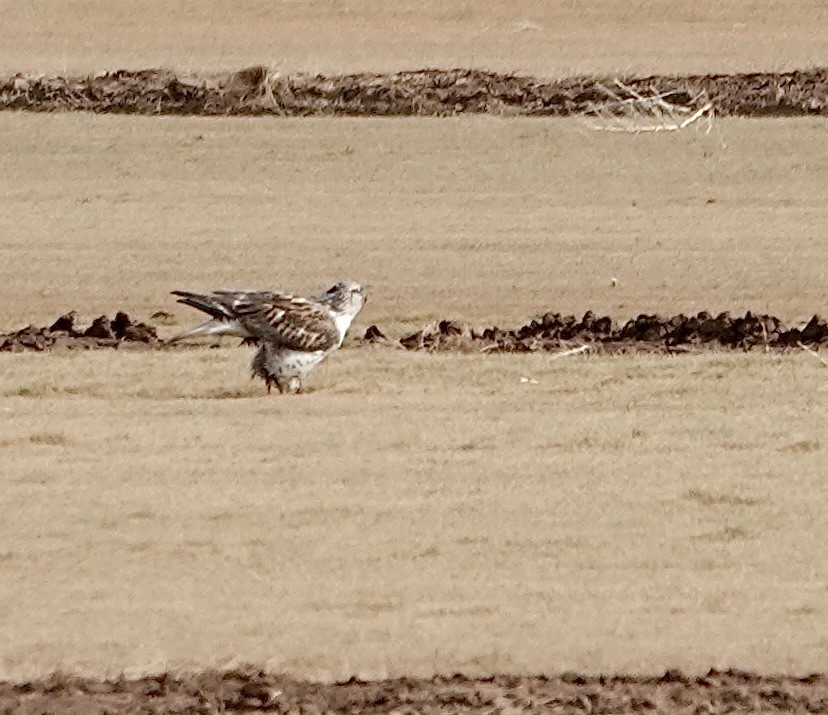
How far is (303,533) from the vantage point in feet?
30.9

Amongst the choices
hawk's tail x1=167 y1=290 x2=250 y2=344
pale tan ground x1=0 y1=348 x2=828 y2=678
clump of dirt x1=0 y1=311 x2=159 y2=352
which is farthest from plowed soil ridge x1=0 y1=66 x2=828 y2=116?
hawk's tail x1=167 y1=290 x2=250 y2=344

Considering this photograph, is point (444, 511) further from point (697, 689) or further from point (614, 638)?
point (697, 689)

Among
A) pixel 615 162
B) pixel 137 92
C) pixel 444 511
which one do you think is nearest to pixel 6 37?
pixel 137 92

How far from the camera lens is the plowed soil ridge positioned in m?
21.0

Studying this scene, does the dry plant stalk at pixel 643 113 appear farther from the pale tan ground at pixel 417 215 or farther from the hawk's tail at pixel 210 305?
the hawk's tail at pixel 210 305

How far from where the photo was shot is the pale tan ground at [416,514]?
784 centimetres

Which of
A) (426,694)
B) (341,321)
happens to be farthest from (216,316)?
(426,694)

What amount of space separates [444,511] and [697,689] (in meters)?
2.90

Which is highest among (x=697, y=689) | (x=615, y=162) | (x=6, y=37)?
(x=6, y=37)

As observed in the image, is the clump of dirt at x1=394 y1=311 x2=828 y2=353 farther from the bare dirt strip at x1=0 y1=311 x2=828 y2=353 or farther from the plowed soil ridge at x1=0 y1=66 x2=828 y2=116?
the plowed soil ridge at x1=0 y1=66 x2=828 y2=116

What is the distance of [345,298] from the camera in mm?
12930

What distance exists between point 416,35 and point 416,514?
14057mm

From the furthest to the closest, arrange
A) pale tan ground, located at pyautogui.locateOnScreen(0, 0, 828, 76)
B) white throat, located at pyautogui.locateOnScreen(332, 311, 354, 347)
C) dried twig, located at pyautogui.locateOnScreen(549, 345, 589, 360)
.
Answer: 1. pale tan ground, located at pyautogui.locateOnScreen(0, 0, 828, 76)
2. dried twig, located at pyautogui.locateOnScreen(549, 345, 589, 360)
3. white throat, located at pyautogui.locateOnScreen(332, 311, 354, 347)

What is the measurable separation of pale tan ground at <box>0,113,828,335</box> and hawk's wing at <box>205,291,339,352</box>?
2.44 metres
